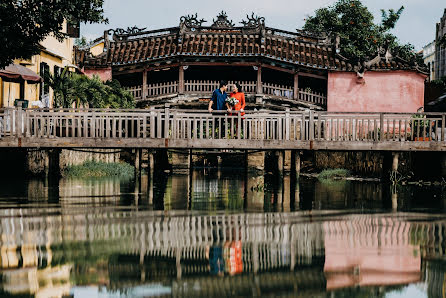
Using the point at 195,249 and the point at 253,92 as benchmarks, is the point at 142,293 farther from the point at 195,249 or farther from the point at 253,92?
the point at 253,92

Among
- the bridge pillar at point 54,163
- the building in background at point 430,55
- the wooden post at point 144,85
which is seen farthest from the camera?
the building in background at point 430,55

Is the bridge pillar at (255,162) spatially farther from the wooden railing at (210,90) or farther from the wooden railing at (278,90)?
the wooden railing at (278,90)

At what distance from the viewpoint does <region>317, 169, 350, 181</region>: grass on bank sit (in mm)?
24861

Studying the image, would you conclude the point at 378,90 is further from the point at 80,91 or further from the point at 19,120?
the point at 19,120

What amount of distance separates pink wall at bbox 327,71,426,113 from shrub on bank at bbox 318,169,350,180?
780cm

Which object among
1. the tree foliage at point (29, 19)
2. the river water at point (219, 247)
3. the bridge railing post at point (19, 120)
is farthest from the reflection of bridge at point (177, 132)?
the river water at point (219, 247)

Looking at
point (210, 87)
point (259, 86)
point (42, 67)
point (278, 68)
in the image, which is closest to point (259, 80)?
point (259, 86)

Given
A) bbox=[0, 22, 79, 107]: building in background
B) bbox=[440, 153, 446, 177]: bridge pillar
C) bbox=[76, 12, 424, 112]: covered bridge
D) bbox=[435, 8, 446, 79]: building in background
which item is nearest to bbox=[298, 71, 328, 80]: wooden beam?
bbox=[76, 12, 424, 112]: covered bridge

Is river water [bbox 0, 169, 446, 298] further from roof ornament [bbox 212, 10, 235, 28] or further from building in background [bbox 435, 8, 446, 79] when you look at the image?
building in background [bbox 435, 8, 446, 79]

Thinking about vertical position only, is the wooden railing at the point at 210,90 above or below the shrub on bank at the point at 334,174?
above

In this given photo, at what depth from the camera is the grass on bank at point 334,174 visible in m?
24.9

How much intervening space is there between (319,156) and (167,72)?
9719mm

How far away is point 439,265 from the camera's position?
6.85 meters

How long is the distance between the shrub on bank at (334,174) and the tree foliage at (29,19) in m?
11.2
